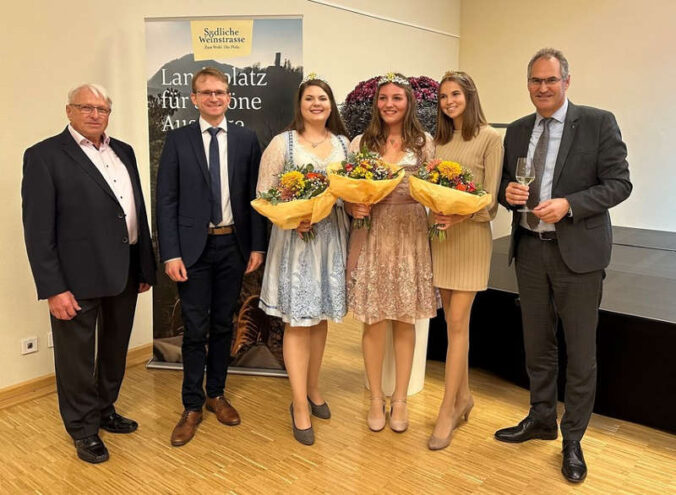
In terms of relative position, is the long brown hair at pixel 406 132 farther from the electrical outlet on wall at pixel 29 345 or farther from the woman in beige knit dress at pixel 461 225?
the electrical outlet on wall at pixel 29 345

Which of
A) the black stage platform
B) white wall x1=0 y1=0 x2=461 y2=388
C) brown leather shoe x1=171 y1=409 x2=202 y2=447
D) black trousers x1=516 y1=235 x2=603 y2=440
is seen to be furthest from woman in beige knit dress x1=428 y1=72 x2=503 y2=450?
white wall x1=0 y1=0 x2=461 y2=388

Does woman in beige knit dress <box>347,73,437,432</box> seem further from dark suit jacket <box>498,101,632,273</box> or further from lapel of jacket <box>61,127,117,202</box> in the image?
lapel of jacket <box>61,127,117,202</box>

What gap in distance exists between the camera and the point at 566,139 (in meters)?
2.47

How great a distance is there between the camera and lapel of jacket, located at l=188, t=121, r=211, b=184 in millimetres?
2801

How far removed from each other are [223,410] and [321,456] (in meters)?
0.64

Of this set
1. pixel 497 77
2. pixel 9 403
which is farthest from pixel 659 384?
pixel 497 77

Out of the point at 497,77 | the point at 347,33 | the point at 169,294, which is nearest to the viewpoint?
the point at 169,294

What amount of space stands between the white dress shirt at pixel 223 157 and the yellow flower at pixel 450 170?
107 centimetres

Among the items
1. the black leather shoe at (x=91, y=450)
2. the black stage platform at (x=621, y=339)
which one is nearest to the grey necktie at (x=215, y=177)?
the black leather shoe at (x=91, y=450)

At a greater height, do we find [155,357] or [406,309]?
[406,309]

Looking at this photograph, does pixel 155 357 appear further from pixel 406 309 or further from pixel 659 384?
pixel 659 384

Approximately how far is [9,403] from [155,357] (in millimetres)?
872

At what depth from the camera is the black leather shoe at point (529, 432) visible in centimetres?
290

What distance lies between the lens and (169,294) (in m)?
3.74
